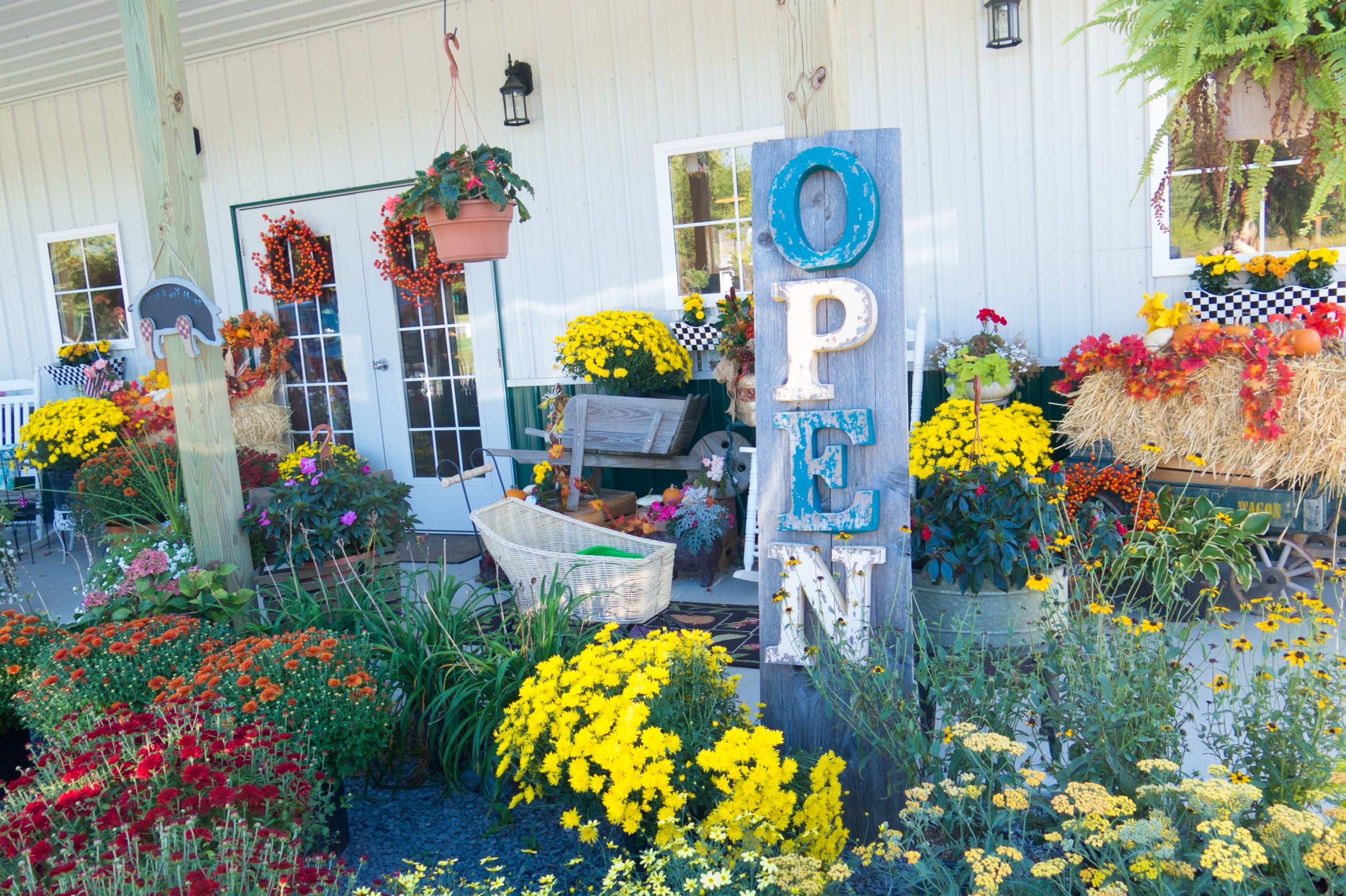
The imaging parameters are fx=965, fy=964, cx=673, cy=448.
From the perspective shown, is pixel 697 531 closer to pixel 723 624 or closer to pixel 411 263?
pixel 723 624

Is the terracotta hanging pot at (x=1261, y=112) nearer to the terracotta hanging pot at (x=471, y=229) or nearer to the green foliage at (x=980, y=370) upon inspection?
the green foliage at (x=980, y=370)

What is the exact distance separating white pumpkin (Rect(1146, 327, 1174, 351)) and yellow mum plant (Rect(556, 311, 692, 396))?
2414mm

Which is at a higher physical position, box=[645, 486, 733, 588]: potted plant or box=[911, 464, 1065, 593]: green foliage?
box=[911, 464, 1065, 593]: green foliage

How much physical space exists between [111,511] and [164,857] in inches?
159

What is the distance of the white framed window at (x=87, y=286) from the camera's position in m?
7.52

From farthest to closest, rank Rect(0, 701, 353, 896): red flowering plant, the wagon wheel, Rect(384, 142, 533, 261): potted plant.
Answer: Rect(384, 142, 533, 261): potted plant
the wagon wheel
Rect(0, 701, 353, 896): red flowering plant

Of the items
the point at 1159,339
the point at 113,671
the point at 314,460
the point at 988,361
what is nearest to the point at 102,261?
the point at 314,460

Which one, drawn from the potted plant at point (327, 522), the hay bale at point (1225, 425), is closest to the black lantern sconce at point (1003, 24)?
the hay bale at point (1225, 425)

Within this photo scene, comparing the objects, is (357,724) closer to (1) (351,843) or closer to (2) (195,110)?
(1) (351,843)

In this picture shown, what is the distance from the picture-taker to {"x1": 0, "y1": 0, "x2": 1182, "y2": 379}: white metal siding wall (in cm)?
478

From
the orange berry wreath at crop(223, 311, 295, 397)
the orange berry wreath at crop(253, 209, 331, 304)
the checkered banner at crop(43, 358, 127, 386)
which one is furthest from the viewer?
the checkered banner at crop(43, 358, 127, 386)

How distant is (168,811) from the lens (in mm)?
1939

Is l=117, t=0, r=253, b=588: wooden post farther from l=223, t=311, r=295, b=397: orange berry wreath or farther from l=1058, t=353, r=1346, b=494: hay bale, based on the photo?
l=1058, t=353, r=1346, b=494: hay bale

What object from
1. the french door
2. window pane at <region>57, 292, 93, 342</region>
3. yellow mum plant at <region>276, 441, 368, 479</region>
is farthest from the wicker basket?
window pane at <region>57, 292, 93, 342</region>
